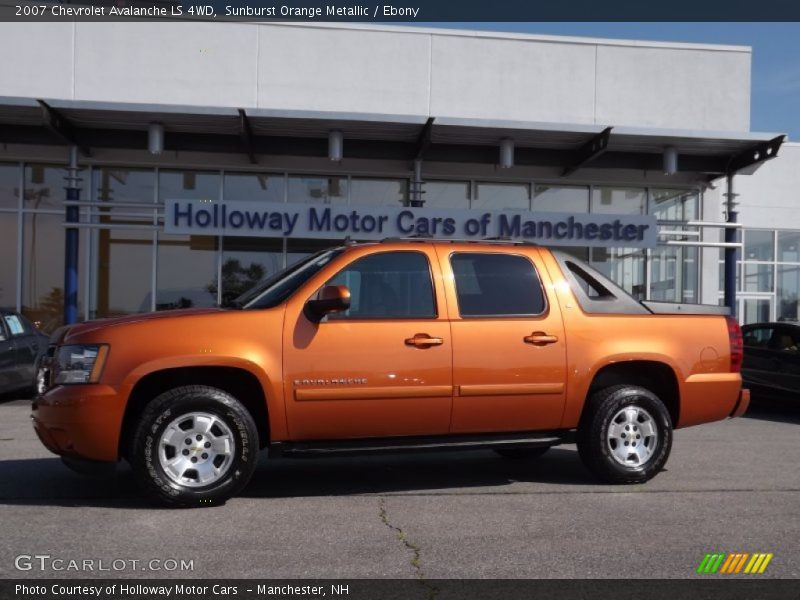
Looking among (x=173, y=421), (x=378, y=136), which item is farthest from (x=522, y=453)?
(x=378, y=136)

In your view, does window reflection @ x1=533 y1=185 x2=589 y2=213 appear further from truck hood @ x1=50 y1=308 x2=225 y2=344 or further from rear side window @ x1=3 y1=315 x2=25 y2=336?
truck hood @ x1=50 y1=308 x2=225 y2=344

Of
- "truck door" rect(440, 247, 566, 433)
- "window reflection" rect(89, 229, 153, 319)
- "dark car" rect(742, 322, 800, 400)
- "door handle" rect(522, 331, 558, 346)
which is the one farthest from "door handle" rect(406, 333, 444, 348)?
"window reflection" rect(89, 229, 153, 319)

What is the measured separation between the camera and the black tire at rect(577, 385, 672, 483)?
252 inches

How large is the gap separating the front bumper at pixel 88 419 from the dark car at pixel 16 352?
20.9ft

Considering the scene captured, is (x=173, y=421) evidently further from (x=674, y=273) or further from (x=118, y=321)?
(x=674, y=273)

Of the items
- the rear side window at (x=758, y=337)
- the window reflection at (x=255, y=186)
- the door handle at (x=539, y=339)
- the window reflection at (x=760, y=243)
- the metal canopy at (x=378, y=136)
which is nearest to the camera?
the door handle at (x=539, y=339)

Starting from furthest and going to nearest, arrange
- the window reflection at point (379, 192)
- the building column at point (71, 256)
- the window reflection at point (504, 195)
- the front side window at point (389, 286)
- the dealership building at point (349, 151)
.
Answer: the window reflection at point (504, 195) < the window reflection at point (379, 192) < the dealership building at point (349, 151) < the building column at point (71, 256) < the front side window at point (389, 286)

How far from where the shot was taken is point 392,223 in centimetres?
1439

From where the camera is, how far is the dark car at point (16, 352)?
11531mm

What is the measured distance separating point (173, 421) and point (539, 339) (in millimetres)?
2693

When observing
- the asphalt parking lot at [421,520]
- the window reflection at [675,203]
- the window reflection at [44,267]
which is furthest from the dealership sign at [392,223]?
the asphalt parking lot at [421,520]

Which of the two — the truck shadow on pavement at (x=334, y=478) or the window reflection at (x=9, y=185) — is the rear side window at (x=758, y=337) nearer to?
the truck shadow on pavement at (x=334, y=478)

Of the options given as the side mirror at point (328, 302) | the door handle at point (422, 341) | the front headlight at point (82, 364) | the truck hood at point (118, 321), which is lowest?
the front headlight at point (82, 364)
